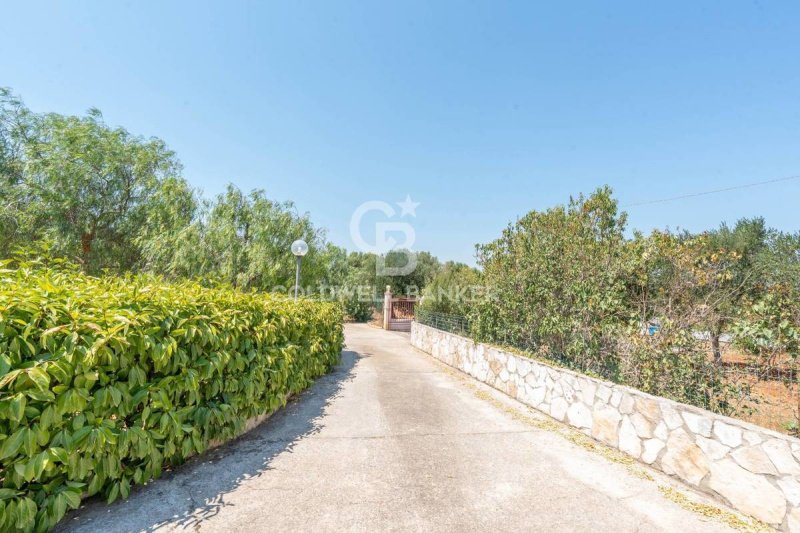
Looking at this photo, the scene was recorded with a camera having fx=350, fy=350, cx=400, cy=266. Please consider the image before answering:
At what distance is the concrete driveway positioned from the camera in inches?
109

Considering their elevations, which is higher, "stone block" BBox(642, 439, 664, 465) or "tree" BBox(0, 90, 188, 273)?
"tree" BBox(0, 90, 188, 273)

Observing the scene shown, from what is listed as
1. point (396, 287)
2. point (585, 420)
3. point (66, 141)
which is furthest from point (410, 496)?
point (396, 287)

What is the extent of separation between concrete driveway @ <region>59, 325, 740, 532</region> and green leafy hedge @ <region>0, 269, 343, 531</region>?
39 centimetres

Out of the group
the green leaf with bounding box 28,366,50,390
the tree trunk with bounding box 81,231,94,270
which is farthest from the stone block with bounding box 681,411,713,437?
the tree trunk with bounding box 81,231,94,270

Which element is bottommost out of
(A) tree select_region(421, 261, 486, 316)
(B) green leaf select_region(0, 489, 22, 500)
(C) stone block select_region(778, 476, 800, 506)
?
(C) stone block select_region(778, 476, 800, 506)

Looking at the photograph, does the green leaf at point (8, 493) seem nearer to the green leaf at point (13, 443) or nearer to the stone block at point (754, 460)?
the green leaf at point (13, 443)

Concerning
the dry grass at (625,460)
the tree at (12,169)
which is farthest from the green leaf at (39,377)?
the tree at (12,169)

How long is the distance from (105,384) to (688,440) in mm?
5273

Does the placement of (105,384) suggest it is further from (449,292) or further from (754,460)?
(449,292)

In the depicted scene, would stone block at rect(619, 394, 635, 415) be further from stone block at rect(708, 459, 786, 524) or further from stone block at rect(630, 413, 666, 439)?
stone block at rect(708, 459, 786, 524)

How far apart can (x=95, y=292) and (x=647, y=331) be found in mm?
6602

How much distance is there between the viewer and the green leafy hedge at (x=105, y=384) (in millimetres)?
2156

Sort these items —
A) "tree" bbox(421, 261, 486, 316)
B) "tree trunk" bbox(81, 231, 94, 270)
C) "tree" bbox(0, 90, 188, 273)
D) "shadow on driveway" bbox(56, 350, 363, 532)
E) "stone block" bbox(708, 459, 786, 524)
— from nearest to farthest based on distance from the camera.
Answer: "shadow on driveway" bbox(56, 350, 363, 532), "stone block" bbox(708, 459, 786, 524), "tree" bbox(0, 90, 188, 273), "tree" bbox(421, 261, 486, 316), "tree trunk" bbox(81, 231, 94, 270)

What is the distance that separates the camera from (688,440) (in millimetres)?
3553
